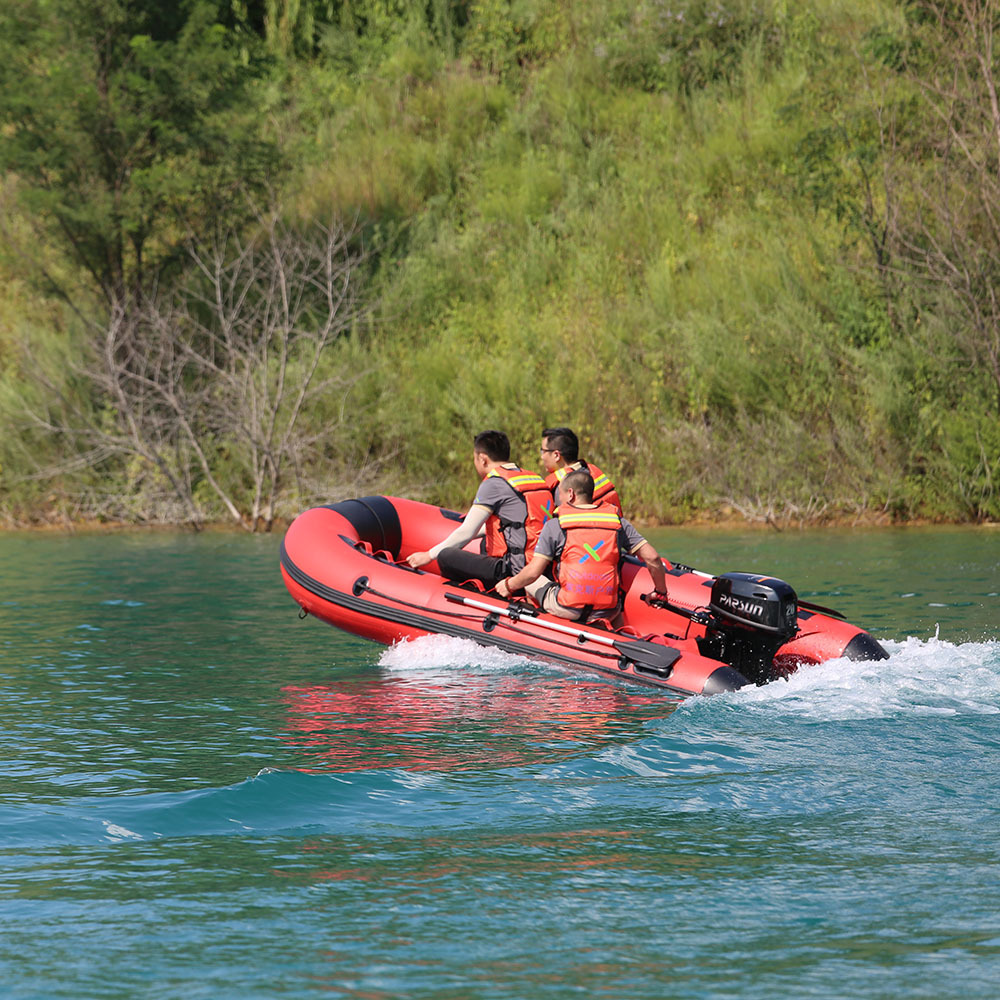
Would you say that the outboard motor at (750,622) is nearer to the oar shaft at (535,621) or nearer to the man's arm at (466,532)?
the oar shaft at (535,621)

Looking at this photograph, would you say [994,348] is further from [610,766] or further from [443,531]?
[610,766]

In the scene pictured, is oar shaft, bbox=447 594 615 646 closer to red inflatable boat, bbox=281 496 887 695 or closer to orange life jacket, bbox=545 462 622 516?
red inflatable boat, bbox=281 496 887 695

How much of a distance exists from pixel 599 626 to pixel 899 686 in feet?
5.36

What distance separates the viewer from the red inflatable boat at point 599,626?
6086mm

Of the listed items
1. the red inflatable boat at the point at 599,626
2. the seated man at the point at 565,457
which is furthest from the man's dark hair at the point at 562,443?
the red inflatable boat at the point at 599,626

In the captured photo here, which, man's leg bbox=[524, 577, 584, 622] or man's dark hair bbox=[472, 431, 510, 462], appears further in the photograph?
man's dark hair bbox=[472, 431, 510, 462]

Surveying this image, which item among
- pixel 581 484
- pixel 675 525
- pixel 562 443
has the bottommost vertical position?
pixel 675 525

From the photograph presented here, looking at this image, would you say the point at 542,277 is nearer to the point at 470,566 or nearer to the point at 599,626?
the point at 470,566

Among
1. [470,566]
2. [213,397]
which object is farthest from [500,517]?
[213,397]

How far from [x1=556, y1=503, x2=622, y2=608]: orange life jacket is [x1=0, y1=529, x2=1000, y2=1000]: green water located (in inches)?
16.1

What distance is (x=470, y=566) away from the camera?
7.27m

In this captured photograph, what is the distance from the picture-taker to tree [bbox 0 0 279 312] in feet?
53.5

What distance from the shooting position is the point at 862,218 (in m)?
14.9

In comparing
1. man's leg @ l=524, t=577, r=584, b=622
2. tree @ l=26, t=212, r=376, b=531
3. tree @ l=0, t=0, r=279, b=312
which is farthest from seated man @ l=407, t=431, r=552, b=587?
tree @ l=0, t=0, r=279, b=312
